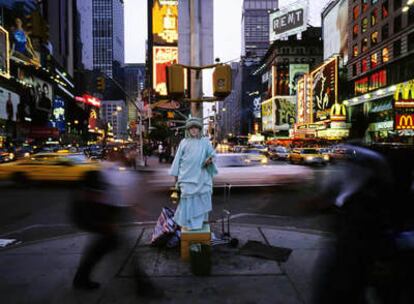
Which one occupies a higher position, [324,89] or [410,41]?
[410,41]

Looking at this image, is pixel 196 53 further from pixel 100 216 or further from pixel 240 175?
pixel 240 175

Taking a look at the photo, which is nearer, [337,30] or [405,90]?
[405,90]

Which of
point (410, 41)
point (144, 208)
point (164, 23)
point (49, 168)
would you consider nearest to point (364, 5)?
point (410, 41)

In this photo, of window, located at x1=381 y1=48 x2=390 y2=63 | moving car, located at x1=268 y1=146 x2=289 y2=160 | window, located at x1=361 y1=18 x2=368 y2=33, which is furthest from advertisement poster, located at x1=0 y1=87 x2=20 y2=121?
window, located at x1=361 y1=18 x2=368 y2=33

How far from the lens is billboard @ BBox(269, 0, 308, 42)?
88.2 meters

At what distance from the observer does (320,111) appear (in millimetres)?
65312

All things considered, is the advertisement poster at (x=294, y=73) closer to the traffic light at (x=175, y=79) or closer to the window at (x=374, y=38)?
the window at (x=374, y=38)

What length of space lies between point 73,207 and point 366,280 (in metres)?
3.04

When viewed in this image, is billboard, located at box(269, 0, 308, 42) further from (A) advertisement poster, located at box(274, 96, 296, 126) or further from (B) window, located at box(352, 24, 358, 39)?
(B) window, located at box(352, 24, 358, 39)

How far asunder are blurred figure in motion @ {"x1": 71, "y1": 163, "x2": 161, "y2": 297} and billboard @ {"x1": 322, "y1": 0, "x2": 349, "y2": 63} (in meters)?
69.0

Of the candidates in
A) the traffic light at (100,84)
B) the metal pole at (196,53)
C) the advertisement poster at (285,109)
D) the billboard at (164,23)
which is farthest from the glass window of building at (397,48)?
the advertisement poster at (285,109)

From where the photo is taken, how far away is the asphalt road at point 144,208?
8141 millimetres

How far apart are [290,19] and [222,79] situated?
3606 inches

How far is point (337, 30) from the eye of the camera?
70812 millimetres
